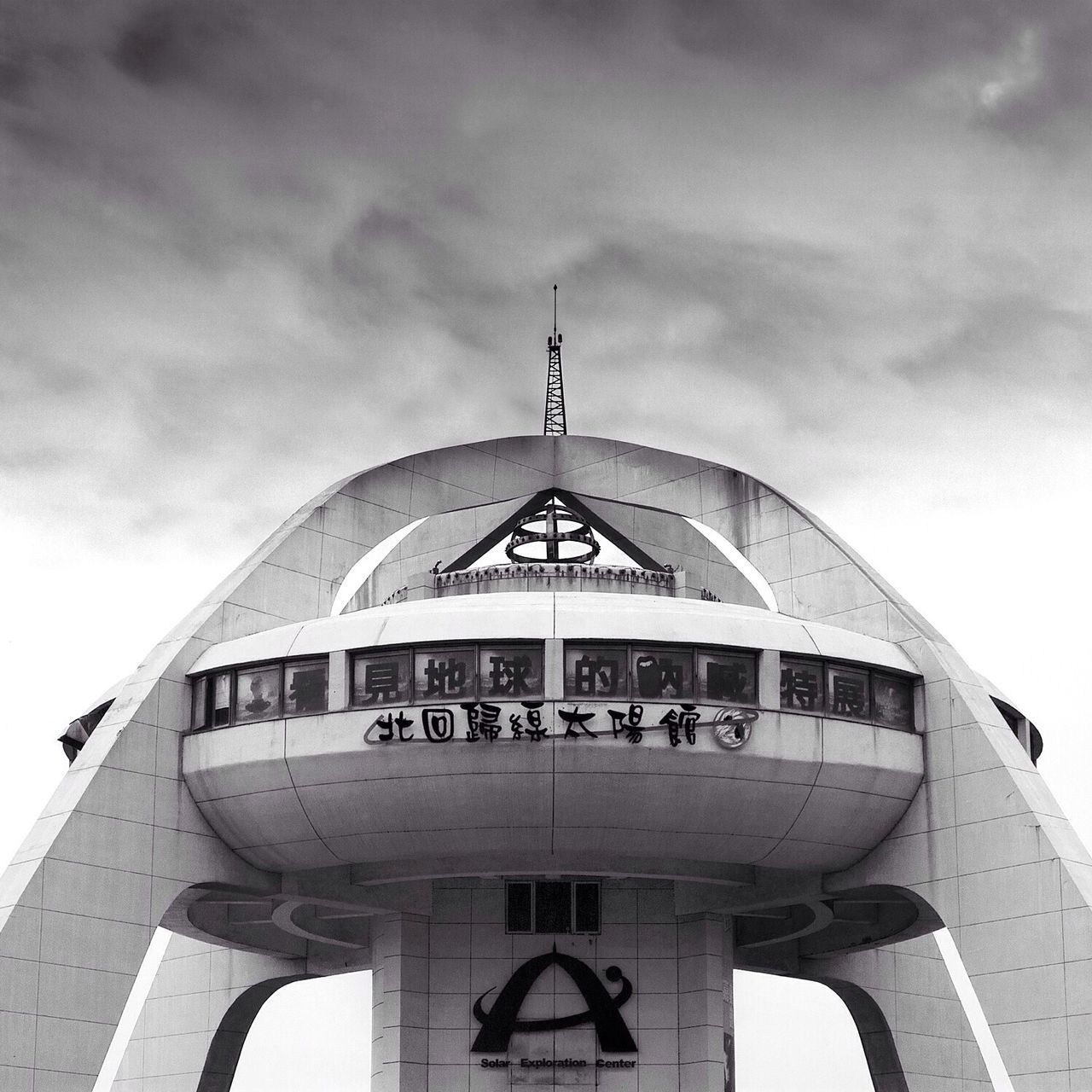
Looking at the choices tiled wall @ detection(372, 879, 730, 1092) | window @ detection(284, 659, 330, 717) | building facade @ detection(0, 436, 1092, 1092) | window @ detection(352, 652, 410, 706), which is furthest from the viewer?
tiled wall @ detection(372, 879, 730, 1092)

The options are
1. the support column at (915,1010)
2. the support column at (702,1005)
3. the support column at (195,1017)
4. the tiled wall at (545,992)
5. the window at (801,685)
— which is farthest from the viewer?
the support column at (195,1017)

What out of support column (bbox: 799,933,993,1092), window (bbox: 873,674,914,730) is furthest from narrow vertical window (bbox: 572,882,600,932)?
support column (bbox: 799,933,993,1092)

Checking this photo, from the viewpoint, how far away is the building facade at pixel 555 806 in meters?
41.3

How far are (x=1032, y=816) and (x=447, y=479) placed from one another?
19.5 metres

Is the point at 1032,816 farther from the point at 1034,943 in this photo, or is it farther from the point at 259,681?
the point at 259,681

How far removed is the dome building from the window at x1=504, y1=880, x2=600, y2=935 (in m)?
0.07

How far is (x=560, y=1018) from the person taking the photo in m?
48.3

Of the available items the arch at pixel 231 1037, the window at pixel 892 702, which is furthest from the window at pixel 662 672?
the arch at pixel 231 1037

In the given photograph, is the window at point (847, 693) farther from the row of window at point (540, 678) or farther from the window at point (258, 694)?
the window at point (258, 694)

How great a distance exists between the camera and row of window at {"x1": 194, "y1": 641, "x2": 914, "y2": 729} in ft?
138

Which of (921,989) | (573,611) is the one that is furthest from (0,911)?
(921,989)

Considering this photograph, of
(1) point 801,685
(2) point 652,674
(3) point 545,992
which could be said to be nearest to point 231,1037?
(3) point 545,992

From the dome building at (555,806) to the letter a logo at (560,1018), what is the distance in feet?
0.25

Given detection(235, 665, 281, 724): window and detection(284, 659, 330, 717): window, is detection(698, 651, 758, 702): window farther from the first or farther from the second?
detection(235, 665, 281, 724): window
